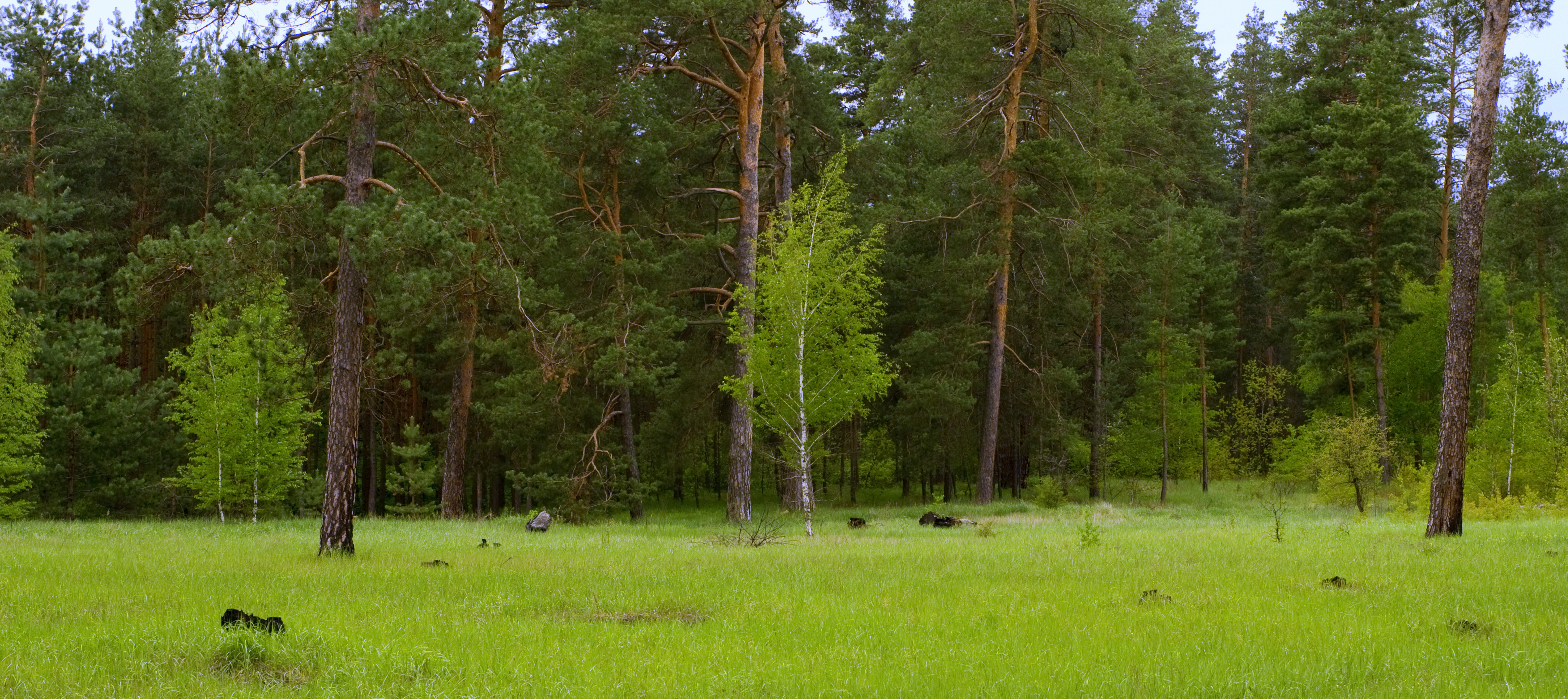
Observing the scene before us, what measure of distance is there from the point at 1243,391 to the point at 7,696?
201 ft

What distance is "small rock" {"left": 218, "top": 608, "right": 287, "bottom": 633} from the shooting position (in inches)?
310

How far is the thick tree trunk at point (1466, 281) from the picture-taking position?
16.2 meters

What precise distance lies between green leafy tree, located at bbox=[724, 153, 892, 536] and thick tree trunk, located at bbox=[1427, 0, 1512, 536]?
9.99m

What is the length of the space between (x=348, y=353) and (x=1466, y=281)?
16365mm

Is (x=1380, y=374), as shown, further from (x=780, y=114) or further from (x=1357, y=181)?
(x=780, y=114)

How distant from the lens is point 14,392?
26.2m

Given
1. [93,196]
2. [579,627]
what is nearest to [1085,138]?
[579,627]

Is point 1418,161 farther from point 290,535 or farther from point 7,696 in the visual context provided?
point 7,696

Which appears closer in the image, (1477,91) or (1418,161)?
(1477,91)

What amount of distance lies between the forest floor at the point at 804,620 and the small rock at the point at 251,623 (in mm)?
141

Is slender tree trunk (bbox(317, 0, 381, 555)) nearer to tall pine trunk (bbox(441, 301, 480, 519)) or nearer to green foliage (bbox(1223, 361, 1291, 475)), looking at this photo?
tall pine trunk (bbox(441, 301, 480, 519))

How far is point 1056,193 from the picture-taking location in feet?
102

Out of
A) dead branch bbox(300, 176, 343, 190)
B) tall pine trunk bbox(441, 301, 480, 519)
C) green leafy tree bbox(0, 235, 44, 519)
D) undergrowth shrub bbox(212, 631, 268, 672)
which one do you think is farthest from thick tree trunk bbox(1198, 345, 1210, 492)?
undergrowth shrub bbox(212, 631, 268, 672)

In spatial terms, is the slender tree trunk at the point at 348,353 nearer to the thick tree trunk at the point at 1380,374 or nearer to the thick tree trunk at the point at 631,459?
the thick tree trunk at the point at 631,459
